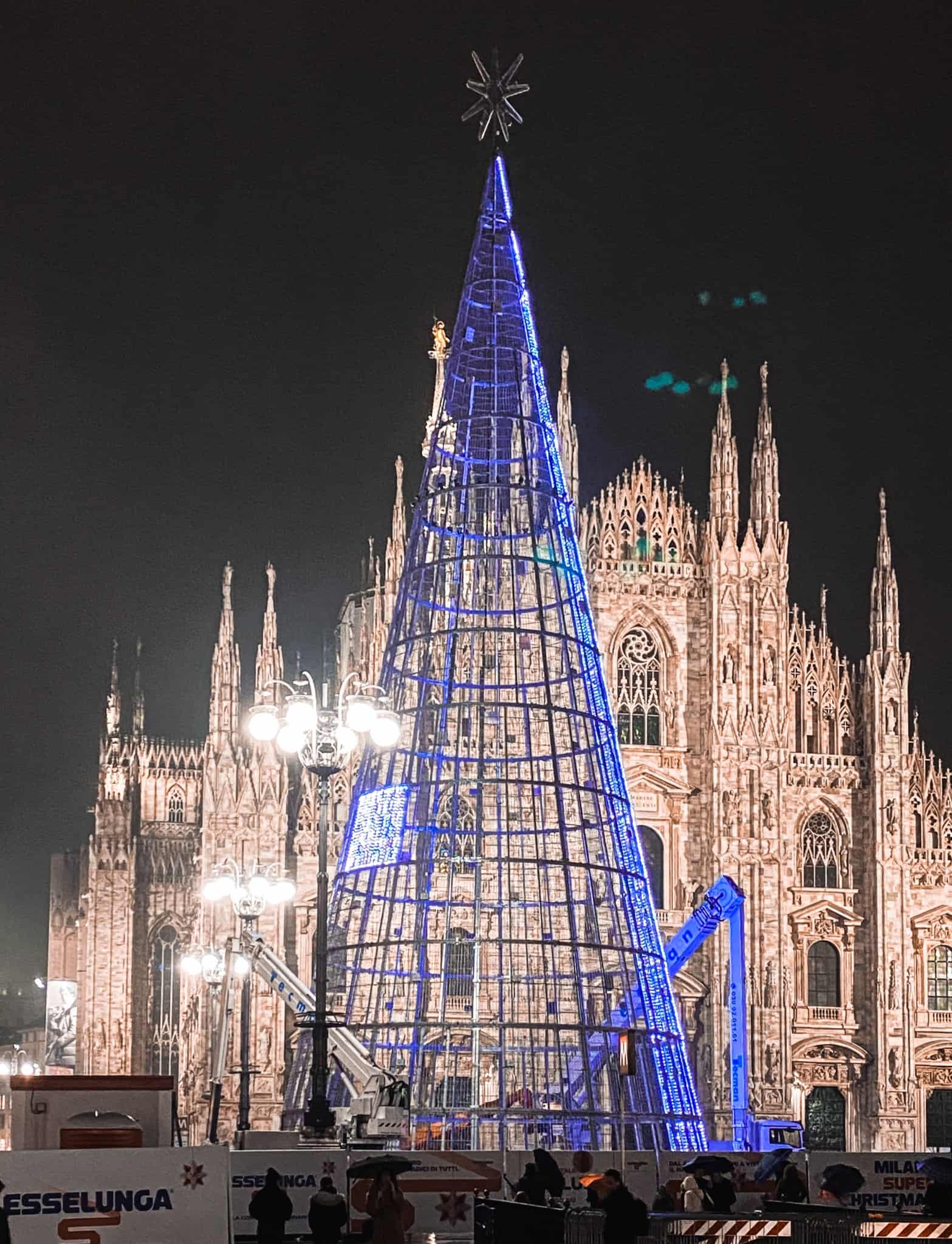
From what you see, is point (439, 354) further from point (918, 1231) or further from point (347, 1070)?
point (918, 1231)

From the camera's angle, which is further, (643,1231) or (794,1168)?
(794,1168)

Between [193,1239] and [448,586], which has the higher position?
[448,586]

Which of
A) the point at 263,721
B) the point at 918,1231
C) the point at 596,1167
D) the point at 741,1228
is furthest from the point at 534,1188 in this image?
the point at 263,721

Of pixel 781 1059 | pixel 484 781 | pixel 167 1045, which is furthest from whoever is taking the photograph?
pixel 167 1045

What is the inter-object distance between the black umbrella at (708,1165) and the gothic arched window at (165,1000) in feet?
145

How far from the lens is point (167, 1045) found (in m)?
63.4

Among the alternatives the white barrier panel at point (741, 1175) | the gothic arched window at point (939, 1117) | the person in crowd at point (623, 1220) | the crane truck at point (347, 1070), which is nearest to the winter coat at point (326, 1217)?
the person in crowd at point (623, 1220)

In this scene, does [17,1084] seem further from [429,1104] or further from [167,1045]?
[167,1045]

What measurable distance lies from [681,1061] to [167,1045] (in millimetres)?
36958

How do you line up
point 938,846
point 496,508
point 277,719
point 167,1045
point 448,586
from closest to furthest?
point 277,719 < point 496,508 < point 448,586 < point 938,846 < point 167,1045

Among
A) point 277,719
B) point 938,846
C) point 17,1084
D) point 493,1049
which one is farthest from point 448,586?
point 938,846

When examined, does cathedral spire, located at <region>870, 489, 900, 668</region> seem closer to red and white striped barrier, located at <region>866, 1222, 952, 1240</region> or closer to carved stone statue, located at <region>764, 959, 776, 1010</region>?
carved stone statue, located at <region>764, 959, 776, 1010</region>

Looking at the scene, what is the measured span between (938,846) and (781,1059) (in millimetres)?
8124

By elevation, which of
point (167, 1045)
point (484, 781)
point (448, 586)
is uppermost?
point (448, 586)
